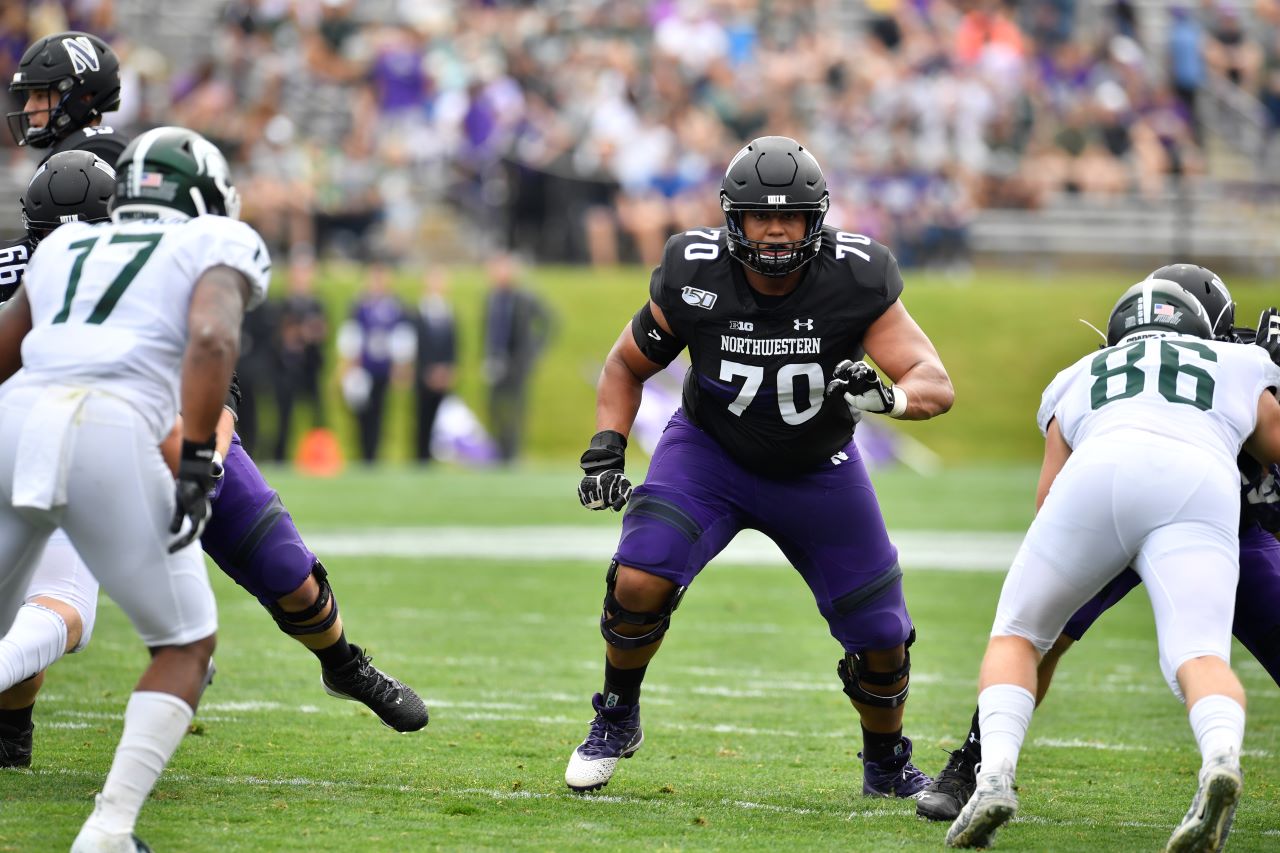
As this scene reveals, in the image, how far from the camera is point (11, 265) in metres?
5.02

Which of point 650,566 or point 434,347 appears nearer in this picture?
point 650,566

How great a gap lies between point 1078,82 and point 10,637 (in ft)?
59.3

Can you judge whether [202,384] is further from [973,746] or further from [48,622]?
[973,746]

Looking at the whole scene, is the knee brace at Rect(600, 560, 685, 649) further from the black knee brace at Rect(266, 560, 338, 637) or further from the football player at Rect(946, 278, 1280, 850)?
the football player at Rect(946, 278, 1280, 850)

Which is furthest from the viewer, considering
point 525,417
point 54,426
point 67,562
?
point 525,417

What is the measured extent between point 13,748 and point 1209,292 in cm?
369

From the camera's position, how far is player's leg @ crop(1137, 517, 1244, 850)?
3.94 m

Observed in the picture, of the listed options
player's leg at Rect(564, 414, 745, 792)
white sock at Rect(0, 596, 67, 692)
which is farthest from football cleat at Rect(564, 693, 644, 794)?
white sock at Rect(0, 596, 67, 692)

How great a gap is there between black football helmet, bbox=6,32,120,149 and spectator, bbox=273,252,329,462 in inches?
416

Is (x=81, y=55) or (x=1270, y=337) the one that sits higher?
(x=81, y=55)

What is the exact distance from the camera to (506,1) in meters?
20.2

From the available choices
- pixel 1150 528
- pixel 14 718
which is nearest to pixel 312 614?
pixel 14 718

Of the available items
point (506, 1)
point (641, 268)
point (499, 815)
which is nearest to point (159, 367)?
point (499, 815)

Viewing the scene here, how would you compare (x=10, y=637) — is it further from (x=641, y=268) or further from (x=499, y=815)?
(x=641, y=268)
